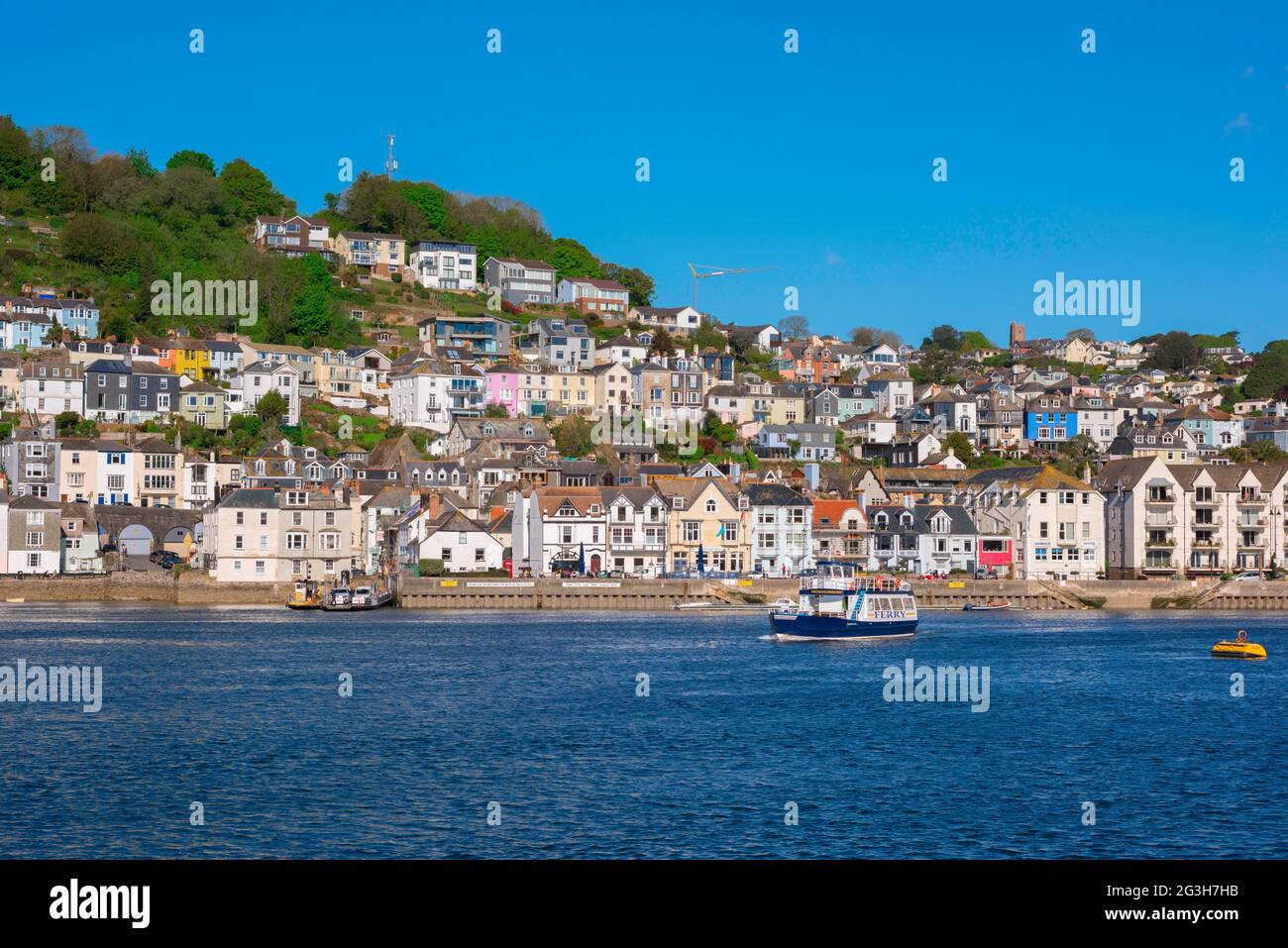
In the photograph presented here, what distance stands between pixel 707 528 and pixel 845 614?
26.9m

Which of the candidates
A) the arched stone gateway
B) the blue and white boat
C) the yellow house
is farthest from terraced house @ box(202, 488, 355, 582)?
the blue and white boat

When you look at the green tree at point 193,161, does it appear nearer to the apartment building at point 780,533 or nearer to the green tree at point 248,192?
the green tree at point 248,192

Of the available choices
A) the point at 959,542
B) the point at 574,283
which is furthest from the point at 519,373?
the point at 959,542

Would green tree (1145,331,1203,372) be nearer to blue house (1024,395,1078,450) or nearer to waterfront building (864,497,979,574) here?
blue house (1024,395,1078,450)

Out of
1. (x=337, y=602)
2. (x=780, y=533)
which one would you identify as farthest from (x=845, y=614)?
(x=337, y=602)

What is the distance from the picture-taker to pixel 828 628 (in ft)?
216

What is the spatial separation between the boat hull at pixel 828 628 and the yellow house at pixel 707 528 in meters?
25.7

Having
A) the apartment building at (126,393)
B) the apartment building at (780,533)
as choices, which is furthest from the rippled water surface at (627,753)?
the apartment building at (126,393)

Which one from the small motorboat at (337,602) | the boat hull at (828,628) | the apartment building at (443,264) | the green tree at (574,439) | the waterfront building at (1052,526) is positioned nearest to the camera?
the boat hull at (828,628)

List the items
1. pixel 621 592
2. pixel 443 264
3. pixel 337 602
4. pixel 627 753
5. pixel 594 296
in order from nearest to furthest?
pixel 627 753 → pixel 337 602 → pixel 621 592 → pixel 443 264 → pixel 594 296

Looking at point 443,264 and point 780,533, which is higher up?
point 443,264

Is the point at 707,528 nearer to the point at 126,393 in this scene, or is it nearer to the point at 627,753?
the point at 126,393

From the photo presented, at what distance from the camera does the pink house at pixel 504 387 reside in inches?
4877
